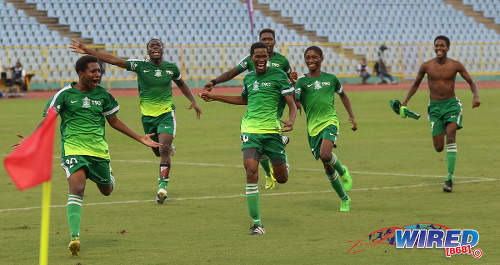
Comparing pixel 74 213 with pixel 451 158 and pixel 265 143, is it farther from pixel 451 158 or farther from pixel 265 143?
pixel 451 158

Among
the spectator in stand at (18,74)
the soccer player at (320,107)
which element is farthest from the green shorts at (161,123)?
the spectator in stand at (18,74)

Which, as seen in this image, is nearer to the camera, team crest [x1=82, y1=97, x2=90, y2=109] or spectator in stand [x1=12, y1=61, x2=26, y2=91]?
team crest [x1=82, y1=97, x2=90, y2=109]

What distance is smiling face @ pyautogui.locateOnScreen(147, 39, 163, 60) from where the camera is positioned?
47.2 feet

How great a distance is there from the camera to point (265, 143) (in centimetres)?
1159

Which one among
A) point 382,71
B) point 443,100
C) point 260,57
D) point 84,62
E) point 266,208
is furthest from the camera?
point 382,71

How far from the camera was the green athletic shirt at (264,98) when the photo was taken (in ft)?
38.0

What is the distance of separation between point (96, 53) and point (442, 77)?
567cm

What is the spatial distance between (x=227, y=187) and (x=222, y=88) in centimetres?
3298

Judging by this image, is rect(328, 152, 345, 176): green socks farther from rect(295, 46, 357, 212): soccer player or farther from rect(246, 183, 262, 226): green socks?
rect(246, 183, 262, 226): green socks

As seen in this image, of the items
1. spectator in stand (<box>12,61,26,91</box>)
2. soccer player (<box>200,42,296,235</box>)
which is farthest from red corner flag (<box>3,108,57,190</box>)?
spectator in stand (<box>12,61,26,91</box>)

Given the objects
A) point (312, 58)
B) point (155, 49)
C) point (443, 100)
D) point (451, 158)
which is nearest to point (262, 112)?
point (312, 58)

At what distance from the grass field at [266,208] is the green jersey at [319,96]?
3.83 ft

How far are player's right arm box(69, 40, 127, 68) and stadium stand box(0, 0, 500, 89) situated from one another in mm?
29999

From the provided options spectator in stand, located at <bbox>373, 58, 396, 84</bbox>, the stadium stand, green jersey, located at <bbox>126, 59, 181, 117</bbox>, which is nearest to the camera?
green jersey, located at <bbox>126, 59, 181, 117</bbox>
